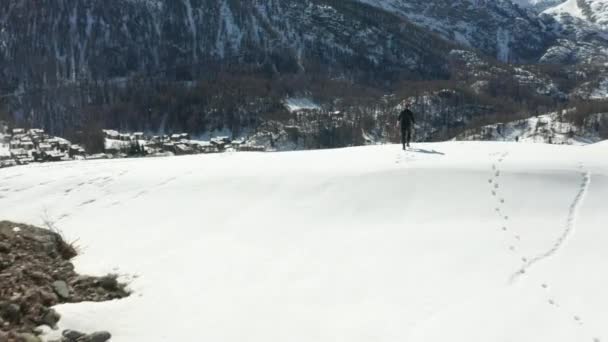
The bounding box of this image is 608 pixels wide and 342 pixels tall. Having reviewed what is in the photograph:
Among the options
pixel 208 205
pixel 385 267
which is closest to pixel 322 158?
pixel 208 205

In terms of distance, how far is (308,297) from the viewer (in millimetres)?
13422

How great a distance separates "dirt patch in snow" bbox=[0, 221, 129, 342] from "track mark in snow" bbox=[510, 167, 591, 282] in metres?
11.6

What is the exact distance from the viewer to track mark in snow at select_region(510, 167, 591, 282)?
596 inches

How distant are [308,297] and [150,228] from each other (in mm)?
8595

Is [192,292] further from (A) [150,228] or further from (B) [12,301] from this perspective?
(A) [150,228]

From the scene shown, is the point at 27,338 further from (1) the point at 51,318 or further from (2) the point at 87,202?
(2) the point at 87,202

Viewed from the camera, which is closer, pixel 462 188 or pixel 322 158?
pixel 462 188

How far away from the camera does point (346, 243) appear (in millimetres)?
16906

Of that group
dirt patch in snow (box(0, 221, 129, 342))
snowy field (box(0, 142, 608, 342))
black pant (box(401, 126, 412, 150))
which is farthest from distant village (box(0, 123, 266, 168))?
dirt patch in snow (box(0, 221, 129, 342))

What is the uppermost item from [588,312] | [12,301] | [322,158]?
[322,158]

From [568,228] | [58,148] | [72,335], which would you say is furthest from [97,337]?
[58,148]

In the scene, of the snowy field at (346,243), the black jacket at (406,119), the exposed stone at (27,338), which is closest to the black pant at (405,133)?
the black jacket at (406,119)

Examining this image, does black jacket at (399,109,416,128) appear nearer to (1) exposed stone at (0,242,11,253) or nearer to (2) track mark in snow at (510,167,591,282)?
(2) track mark in snow at (510,167,591,282)

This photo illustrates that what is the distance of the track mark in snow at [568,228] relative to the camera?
1514 centimetres
